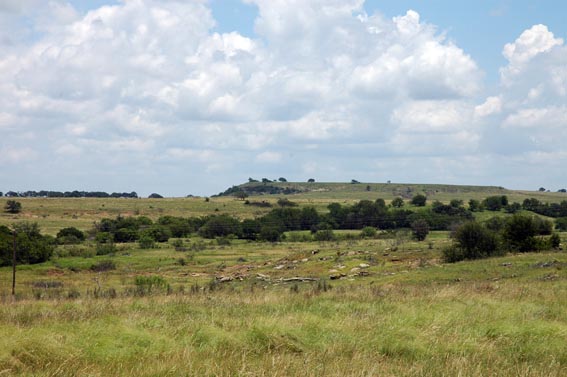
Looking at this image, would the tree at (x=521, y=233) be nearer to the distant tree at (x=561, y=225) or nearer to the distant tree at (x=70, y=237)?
the distant tree at (x=561, y=225)

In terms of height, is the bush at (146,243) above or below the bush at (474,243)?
below

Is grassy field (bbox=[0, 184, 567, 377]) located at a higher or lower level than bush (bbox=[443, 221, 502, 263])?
higher

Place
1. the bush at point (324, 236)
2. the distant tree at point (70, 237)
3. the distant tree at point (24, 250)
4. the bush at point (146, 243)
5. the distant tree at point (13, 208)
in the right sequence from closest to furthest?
1. the distant tree at point (24, 250)
2. the bush at point (146, 243)
3. the distant tree at point (70, 237)
4. the bush at point (324, 236)
5. the distant tree at point (13, 208)

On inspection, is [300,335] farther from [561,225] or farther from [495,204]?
[495,204]

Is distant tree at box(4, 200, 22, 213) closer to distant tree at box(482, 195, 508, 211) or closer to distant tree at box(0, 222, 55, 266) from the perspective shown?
distant tree at box(0, 222, 55, 266)

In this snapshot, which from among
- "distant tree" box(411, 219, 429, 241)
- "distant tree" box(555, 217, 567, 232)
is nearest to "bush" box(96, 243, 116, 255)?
"distant tree" box(411, 219, 429, 241)

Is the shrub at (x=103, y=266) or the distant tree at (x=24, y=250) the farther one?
the distant tree at (x=24, y=250)

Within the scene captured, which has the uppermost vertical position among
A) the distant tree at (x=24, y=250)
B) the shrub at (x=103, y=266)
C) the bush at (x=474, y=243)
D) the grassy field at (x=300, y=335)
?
the grassy field at (x=300, y=335)

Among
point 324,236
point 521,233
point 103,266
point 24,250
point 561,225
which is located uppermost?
point 521,233

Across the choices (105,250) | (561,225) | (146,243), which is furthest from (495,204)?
(105,250)

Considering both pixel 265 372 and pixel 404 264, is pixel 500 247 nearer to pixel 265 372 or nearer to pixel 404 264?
pixel 404 264

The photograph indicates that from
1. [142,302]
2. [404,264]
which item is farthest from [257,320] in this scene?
[404,264]

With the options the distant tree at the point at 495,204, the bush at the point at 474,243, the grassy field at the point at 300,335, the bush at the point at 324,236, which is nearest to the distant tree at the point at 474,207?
the distant tree at the point at 495,204

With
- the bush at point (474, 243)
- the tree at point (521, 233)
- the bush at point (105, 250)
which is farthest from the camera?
the bush at point (105, 250)
